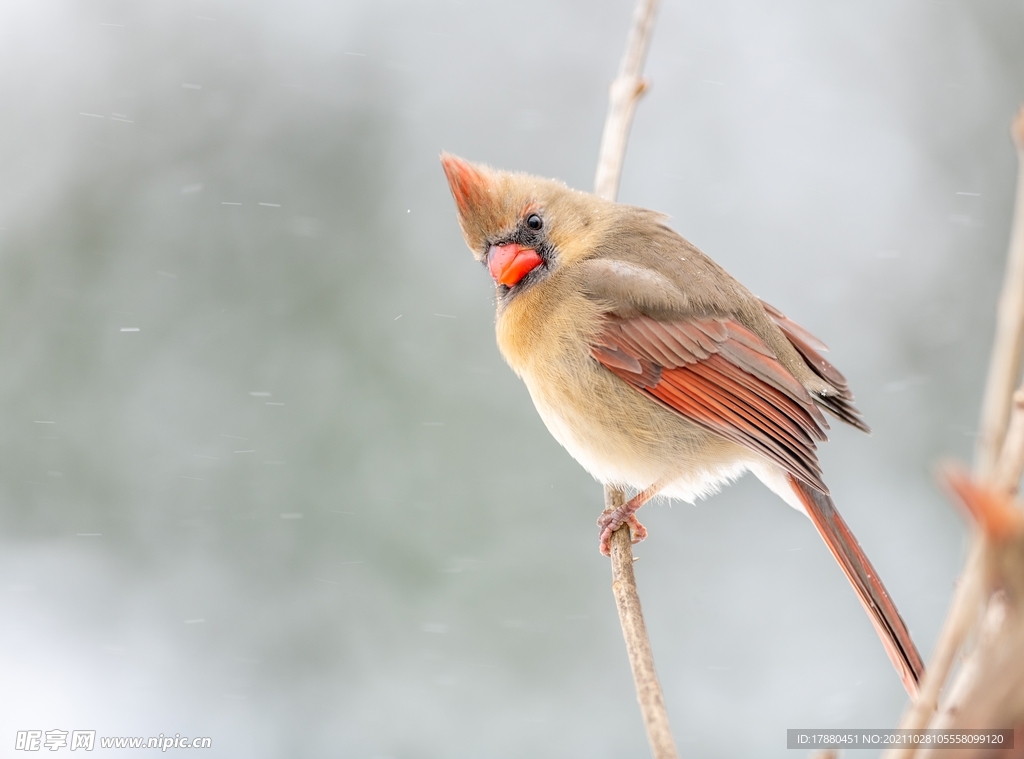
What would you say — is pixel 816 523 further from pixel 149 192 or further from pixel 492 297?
pixel 149 192

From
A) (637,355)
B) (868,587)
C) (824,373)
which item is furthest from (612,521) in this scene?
(824,373)

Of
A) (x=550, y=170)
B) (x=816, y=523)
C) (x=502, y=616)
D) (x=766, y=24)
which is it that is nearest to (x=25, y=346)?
(x=502, y=616)

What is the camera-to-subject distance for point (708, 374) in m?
2.44

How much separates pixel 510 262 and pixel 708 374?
59 cm

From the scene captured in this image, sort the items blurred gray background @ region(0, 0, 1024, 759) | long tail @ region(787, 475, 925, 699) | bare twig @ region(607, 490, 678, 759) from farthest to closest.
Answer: blurred gray background @ region(0, 0, 1024, 759) → long tail @ region(787, 475, 925, 699) → bare twig @ region(607, 490, 678, 759)

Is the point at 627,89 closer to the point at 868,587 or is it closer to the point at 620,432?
the point at 620,432

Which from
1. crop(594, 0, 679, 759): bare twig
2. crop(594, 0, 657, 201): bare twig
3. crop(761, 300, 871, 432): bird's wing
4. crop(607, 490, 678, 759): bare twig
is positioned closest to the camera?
crop(607, 490, 678, 759): bare twig

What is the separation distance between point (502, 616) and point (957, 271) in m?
2.85

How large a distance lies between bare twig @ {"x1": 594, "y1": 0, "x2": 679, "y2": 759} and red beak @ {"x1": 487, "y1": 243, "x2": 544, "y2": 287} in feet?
1.07

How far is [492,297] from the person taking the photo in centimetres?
271

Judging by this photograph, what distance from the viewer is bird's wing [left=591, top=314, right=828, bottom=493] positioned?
2.40 metres

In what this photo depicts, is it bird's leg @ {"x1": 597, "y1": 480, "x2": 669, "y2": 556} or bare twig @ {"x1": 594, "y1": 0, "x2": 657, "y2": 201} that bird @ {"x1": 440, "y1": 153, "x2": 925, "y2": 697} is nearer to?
bird's leg @ {"x1": 597, "y1": 480, "x2": 669, "y2": 556}

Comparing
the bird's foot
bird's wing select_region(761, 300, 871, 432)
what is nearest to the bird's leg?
the bird's foot

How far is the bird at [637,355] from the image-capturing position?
2.42 metres
